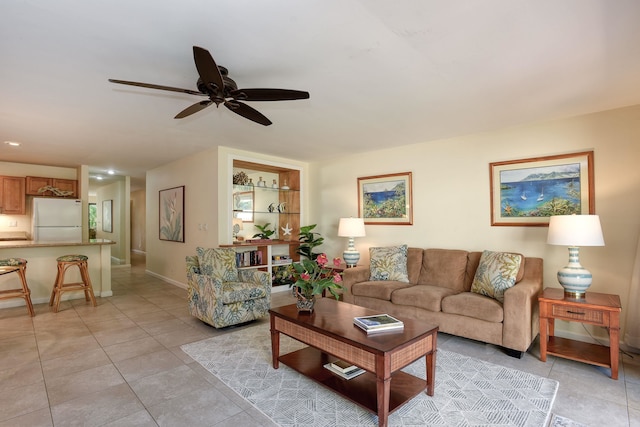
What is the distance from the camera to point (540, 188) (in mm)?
3631

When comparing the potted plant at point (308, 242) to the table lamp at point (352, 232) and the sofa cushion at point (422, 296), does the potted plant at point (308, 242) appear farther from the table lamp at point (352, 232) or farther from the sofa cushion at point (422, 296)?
the sofa cushion at point (422, 296)

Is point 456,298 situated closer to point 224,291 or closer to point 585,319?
point 585,319

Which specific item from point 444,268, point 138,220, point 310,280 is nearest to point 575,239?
point 444,268

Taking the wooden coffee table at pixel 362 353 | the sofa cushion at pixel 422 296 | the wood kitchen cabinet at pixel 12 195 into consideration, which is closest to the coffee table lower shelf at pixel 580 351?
the sofa cushion at pixel 422 296

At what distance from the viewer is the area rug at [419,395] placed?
6.60 ft

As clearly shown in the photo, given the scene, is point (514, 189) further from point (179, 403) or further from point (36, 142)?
point (36, 142)

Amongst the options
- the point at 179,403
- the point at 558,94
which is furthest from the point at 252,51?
the point at 558,94

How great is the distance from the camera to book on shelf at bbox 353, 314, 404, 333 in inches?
85.9

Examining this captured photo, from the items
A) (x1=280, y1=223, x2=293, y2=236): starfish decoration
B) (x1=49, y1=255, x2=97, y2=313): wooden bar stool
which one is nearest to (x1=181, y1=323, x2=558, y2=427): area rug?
(x1=49, y1=255, x2=97, y2=313): wooden bar stool

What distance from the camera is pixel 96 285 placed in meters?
5.27

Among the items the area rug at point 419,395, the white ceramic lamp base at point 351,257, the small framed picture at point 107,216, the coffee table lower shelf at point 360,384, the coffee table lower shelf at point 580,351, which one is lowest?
the area rug at point 419,395

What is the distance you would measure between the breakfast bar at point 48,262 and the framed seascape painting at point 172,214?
3.60 feet

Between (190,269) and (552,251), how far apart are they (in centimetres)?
424

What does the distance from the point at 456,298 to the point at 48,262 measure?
230 inches
